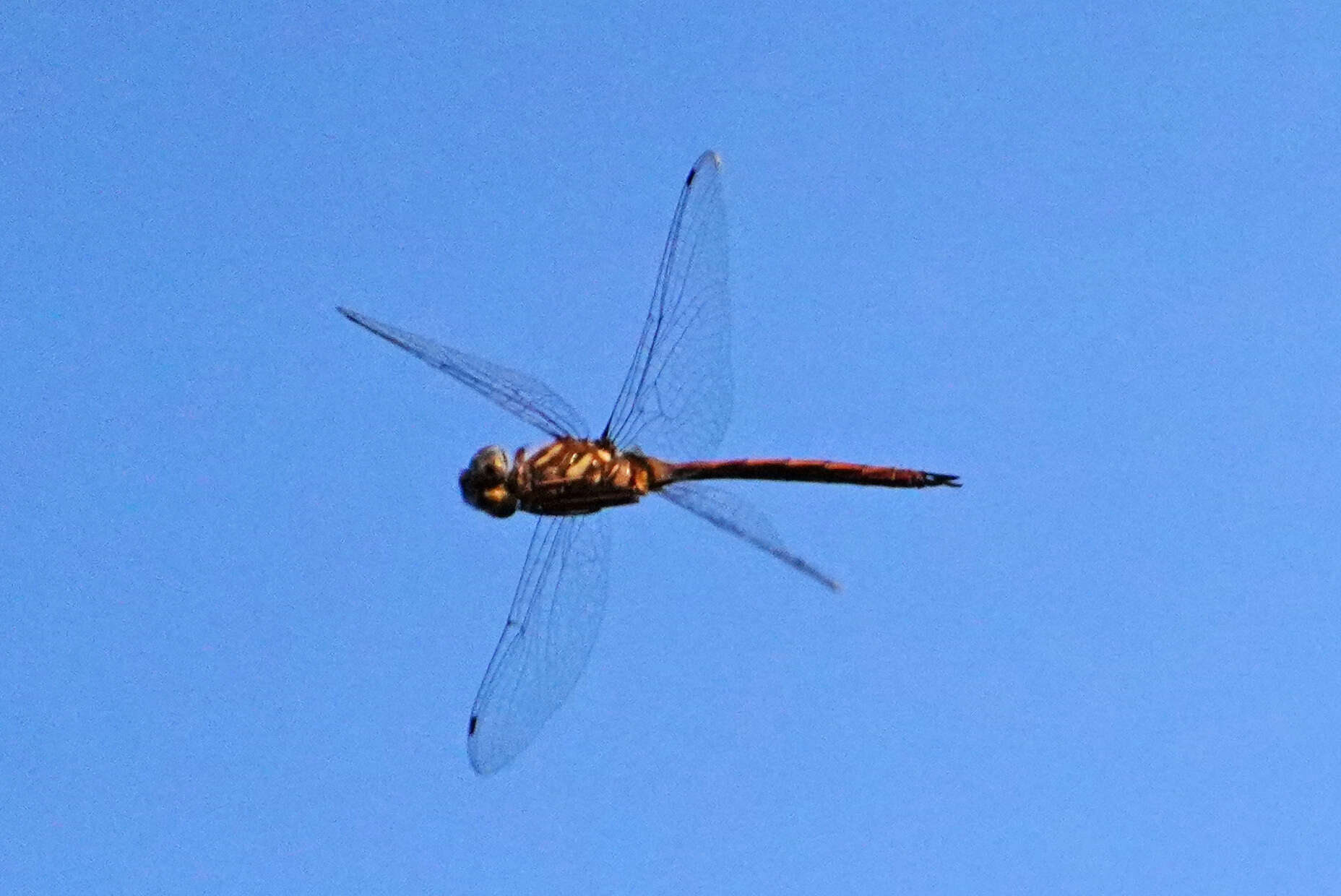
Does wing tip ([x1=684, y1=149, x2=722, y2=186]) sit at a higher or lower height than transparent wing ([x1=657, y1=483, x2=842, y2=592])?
higher

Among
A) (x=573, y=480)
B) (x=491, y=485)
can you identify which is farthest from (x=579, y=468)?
(x=491, y=485)

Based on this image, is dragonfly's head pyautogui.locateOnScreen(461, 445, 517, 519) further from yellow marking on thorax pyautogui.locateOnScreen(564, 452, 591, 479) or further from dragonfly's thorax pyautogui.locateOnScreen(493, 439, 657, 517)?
yellow marking on thorax pyautogui.locateOnScreen(564, 452, 591, 479)

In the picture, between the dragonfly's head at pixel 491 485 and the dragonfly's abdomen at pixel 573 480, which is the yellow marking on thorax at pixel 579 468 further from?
the dragonfly's head at pixel 491 485

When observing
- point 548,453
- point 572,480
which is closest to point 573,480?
point 572,480

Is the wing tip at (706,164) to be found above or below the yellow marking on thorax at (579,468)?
above

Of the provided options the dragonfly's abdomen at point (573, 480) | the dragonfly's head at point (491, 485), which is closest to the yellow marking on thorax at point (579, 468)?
the dragonfly's abdomen at point (573, 480)

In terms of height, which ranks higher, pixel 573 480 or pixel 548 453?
pixel 548 453

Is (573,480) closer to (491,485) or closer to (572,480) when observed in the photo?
(572,480)

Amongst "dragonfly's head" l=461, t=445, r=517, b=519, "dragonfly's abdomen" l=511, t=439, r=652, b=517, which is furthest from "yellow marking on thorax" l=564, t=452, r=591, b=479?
"dragonfly's head" l=461, t=445, r=517, b=519
